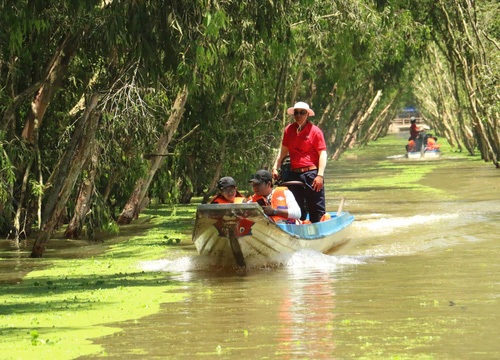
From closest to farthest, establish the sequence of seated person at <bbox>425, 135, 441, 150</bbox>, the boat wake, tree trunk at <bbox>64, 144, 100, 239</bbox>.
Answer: the boat wake, tree trunk at <bbox>64, 144, 100, 239</bbox>, seated person at <bbox>425, 135, 441, 150</bbox>

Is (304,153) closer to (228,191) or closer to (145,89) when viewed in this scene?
(228,191)

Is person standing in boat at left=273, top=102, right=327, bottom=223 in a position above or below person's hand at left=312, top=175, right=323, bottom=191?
above

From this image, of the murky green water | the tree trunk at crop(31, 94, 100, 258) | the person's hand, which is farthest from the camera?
the tree trunk at crop(31, 94, 100, 258)

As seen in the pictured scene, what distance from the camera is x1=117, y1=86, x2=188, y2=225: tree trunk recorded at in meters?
21.6

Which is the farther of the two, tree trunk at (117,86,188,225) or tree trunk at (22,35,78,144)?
tree trunk at (117,86,188,225)

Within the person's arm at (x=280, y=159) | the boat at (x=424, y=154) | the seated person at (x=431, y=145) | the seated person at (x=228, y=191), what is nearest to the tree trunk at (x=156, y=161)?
the person's arm at (x=280, y=159)

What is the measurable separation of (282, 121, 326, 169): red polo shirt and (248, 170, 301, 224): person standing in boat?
0.95 m

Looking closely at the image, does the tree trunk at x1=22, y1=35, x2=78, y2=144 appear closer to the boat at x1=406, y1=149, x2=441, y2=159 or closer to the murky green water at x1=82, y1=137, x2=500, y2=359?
the murky green water at x1=82, y1=137, x2=500, y2=359

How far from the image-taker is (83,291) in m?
13.2

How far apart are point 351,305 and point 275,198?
14.5ft

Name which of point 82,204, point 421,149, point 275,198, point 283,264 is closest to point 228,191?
point 275,198

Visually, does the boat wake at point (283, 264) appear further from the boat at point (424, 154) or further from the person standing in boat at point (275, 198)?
the boat at point (424, 154)

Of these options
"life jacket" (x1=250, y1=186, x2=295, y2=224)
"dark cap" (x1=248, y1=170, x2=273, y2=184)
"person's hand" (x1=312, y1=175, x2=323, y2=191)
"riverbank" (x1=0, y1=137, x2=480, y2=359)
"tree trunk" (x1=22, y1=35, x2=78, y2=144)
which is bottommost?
"riverbank" (x1=0, y1=137, x2=480, y2=359)

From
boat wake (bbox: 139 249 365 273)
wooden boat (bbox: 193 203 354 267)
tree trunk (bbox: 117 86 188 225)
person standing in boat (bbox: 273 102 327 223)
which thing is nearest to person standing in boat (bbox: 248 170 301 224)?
wooden boat (bbox: 193 203 354 267)
